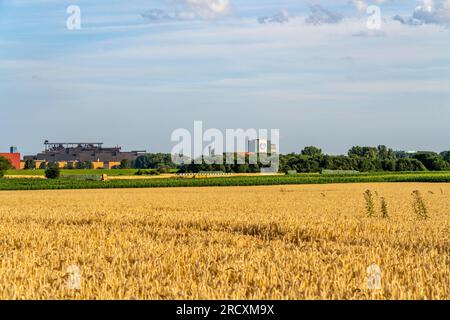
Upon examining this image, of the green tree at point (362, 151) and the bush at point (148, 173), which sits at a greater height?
the green tree at point (362, 151)

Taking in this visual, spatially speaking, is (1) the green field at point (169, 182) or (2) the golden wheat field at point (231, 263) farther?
(1) the green field at point (169, 182)

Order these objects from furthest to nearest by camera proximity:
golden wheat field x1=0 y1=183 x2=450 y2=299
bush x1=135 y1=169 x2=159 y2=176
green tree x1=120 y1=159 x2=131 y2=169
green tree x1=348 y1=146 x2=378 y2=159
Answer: green tree x1=348 y1=146 x2=378 y2=159 → green tree x1=120 y1=159 x2=131 y2=169 → bush x1=135 y1=169 x2=159 y2=176 → golden wheat field x1=0 y1=183 x2=450 y2=299

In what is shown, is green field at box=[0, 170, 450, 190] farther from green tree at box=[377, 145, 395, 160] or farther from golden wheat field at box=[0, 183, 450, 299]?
green tree at box=[377, 145, 395, 160]

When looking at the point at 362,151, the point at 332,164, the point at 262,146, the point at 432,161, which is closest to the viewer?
the point at 332,164

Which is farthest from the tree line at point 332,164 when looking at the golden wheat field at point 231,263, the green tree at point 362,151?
the golden wheat field at point 231,263

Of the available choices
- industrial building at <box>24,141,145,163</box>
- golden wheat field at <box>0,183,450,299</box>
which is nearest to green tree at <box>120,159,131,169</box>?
industrial building at <box>24,141,145,163</box>

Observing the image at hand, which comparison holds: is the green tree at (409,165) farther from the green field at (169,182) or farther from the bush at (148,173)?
the bush at (148,173)

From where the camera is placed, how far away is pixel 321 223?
20.6 metres

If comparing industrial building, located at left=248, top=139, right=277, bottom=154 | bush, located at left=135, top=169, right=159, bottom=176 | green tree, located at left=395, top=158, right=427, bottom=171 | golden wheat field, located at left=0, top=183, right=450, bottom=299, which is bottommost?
golden wheat field, located at left=0, top=183, right=450, bottom=299

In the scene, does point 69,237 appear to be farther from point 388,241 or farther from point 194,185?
point 194,185

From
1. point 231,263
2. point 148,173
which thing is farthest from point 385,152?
point 231,263

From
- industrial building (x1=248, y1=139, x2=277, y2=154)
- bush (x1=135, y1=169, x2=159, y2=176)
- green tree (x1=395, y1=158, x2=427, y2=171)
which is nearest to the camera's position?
bush (x1=135, y1=169, x2=159, y2=176)

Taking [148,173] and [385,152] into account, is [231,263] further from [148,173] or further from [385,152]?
[385,152]
